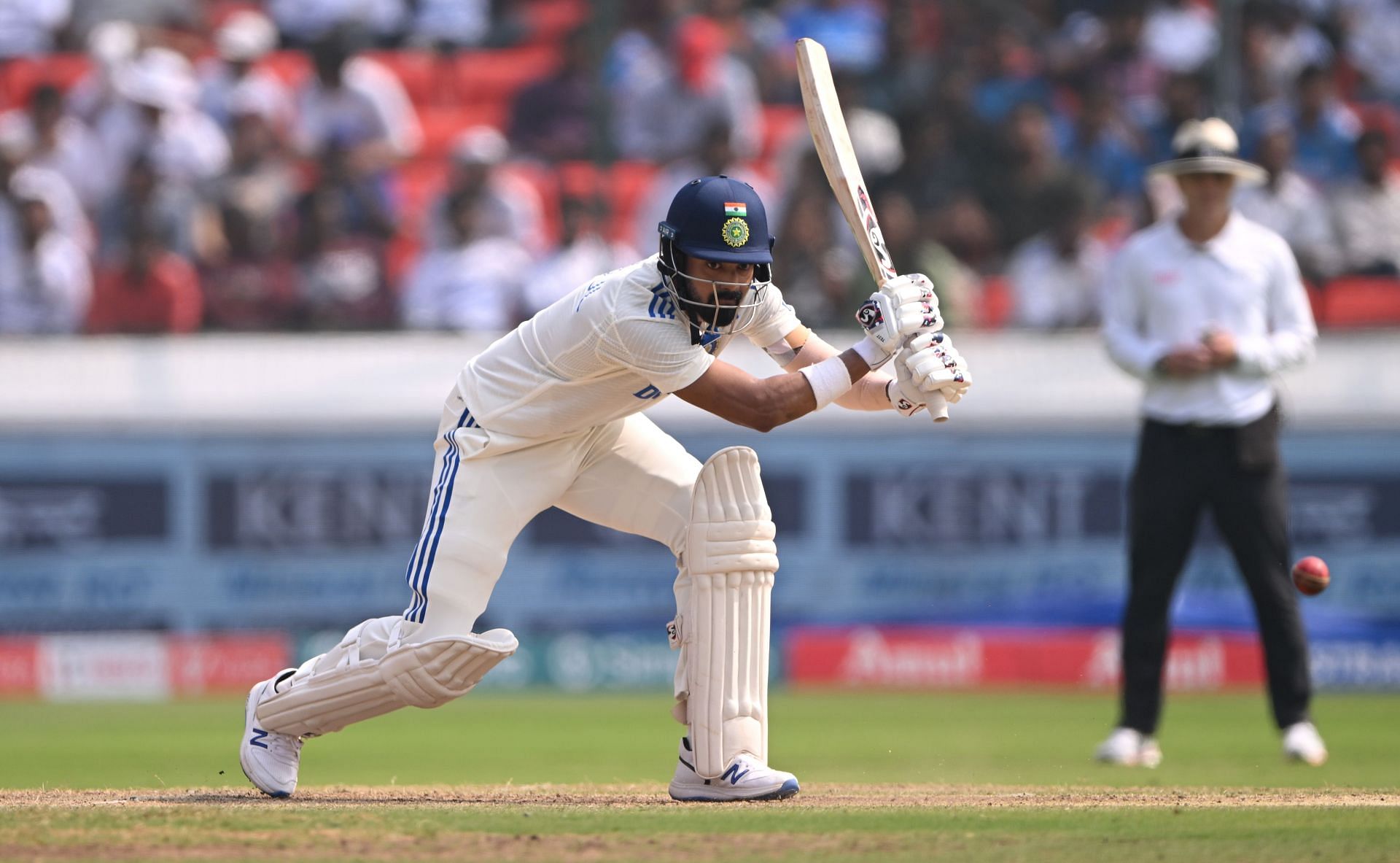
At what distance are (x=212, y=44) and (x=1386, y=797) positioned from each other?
10680 mm

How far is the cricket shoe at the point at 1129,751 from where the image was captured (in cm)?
697

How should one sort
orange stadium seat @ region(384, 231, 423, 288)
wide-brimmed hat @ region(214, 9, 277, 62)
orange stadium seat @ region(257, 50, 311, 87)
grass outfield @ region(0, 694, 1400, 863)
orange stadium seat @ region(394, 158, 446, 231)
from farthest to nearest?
orange stadium seat @ region(257, 50, 311, 87), wide-brimmed hat @ region(214, 9, 277, 62), orange stadium seat @ region(394, 158, 446, 231), orange stadium seat @ region(384, 231, 423, 288), grass outfield @ region(0, 694, 1400, 863)

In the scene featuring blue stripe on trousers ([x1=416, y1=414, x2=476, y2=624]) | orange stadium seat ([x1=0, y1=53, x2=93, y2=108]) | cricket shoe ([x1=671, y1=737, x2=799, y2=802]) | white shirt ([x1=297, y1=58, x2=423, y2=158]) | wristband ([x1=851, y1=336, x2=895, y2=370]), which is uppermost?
orange stadium seat ([x1=0, y1=53, x2=93, y2=108])

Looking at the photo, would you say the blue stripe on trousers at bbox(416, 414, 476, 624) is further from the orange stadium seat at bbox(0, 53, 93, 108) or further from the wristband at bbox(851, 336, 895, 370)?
the orange stadium seat at bbox(0, 53, 93, 108)

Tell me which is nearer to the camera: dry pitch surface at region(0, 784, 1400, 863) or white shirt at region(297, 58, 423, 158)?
dry pitch surface at region(0, 784, 1400, 863)

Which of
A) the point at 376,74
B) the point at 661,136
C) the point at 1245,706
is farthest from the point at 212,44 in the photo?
the point at 1245,706

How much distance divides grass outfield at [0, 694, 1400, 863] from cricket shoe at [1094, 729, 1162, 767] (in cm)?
9

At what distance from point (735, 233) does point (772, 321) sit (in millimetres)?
555

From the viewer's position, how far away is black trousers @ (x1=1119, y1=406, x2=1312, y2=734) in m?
7.03

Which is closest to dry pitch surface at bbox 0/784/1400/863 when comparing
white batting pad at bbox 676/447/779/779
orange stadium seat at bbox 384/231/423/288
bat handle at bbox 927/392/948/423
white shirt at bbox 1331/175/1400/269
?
white batting pad at bbox 676/447/779/779

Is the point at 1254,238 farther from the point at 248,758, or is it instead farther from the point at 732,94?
the point at 732,94

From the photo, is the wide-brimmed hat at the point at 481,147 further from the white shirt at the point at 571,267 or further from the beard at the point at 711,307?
the beard at the point at 711,307

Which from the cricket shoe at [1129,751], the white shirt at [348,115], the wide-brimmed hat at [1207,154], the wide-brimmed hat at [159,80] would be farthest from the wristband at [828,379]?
the wide-brimmed hat at [159,80]

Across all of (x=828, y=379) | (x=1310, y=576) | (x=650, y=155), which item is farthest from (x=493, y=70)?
(x=828, y=379)
